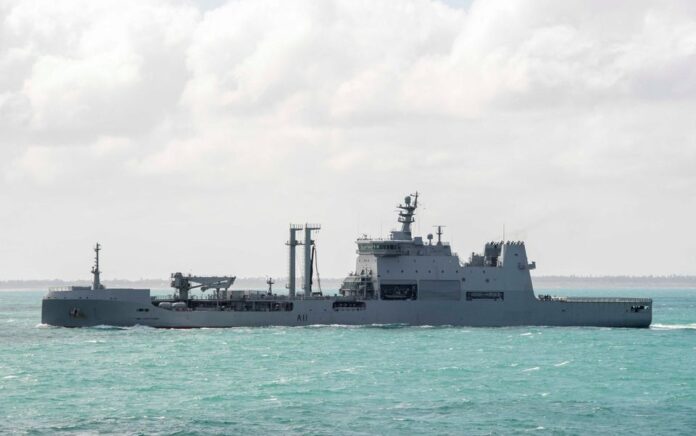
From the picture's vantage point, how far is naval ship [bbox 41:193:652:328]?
6938 centimetres

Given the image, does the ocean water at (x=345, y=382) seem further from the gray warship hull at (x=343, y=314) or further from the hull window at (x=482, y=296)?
the hull window at (x=482, y=296)

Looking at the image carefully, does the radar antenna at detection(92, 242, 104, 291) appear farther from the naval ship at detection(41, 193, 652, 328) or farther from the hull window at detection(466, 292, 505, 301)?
the hull window at detection(466, 292, 505, 301)

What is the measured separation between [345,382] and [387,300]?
25957 millimetres

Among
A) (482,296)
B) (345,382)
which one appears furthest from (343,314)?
(345,382)

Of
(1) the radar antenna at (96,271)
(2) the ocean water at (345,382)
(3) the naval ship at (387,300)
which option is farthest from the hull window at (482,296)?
(1) the radar antenna at (96,271)

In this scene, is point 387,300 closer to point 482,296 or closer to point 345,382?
point 482,296

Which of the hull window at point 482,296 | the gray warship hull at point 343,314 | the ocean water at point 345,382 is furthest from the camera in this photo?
the hull window at point 482,296

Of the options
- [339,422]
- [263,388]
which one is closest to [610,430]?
[339,422]

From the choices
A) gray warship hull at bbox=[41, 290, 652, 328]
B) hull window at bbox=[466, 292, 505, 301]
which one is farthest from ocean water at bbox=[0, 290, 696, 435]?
hull window at bbox=[466, 292, 505, 301]

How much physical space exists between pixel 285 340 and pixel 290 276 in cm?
1226

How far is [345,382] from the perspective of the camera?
147 ft

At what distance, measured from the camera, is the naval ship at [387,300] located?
228ft

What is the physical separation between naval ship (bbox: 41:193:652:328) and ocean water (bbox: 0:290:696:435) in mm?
1892

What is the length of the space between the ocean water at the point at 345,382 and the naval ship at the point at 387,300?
189 centimetres
